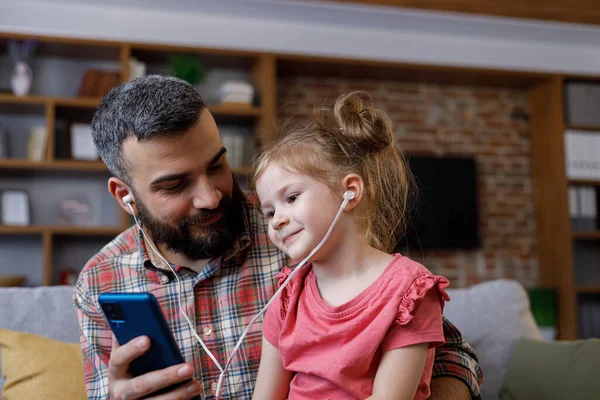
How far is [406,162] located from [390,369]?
51 centimetres

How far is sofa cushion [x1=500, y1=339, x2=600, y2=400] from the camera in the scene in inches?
70.0

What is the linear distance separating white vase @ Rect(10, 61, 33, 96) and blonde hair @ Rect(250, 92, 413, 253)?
345 centimetres

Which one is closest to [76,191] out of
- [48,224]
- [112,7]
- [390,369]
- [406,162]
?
[48,224]

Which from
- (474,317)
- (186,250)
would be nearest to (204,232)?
(186,250)

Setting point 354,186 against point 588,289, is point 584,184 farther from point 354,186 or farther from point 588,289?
point 354,186

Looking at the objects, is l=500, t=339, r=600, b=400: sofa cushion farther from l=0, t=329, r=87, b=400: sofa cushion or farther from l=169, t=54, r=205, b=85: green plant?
l=169, t=54, r=205, b=85: green plant

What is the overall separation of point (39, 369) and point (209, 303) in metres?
0.56

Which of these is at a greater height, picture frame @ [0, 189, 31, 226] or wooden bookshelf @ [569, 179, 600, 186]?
wooden bookshelf @ [569, 179, 600, 186]

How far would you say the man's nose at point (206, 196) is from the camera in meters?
1.49

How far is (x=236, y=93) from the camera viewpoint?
4582 mm

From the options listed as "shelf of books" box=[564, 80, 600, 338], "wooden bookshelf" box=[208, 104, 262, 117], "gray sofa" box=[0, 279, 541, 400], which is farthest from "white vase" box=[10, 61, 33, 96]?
"shelf of books" box=[564, 80, 600, 338]

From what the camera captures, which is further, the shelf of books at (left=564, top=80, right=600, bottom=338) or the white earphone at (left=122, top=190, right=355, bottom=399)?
the shelf of books at (left=564, top=80, right=600, bottom=338)

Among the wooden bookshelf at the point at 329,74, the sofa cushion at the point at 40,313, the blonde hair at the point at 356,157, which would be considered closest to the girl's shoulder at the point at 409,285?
the blonde hair at the point at 356,157

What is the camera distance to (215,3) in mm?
4555
